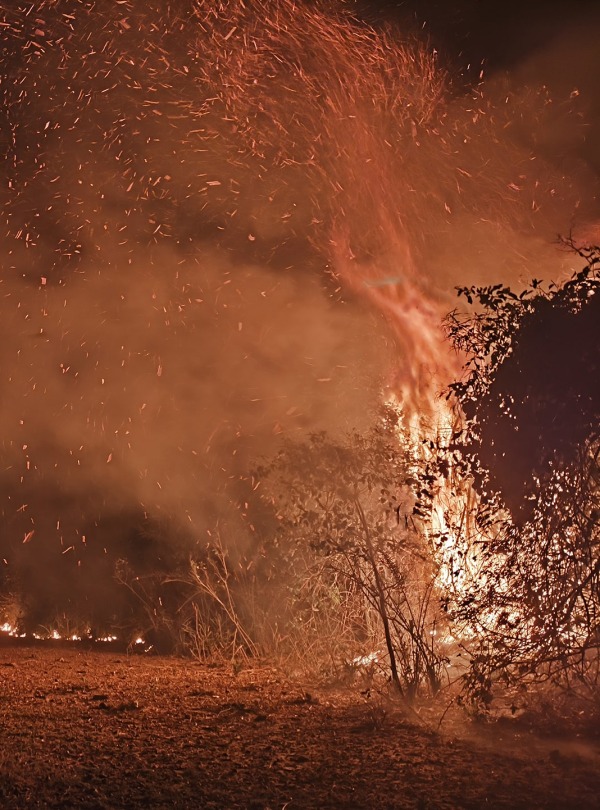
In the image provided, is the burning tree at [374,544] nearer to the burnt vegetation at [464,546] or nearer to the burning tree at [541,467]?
the burnt vegetation at [464,546]

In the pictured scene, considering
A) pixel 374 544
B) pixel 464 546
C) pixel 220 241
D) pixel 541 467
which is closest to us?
pixel 541 467

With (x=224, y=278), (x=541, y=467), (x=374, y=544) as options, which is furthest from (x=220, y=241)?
(x=541, y=467)

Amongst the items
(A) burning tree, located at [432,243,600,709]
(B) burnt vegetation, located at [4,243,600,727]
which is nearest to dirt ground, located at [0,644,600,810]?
(B) burnt vegetation, located at [4,243,600,727]

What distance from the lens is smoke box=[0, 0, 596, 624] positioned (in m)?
8.97

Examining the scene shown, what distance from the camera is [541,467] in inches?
178

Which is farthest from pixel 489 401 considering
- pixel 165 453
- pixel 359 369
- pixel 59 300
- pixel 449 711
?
pixel 59 300

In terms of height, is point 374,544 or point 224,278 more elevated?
point 224,278

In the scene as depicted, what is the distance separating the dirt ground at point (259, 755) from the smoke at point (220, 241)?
2984 mm

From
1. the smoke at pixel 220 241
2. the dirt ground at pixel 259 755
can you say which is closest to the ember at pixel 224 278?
the smoke at pixel 220 241

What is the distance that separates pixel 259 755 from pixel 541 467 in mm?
2116

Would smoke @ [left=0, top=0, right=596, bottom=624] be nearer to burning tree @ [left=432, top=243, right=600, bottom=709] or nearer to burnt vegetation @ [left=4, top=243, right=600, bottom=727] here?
burnt vegetation @ [left=4, top=243, right=600, bottom=727]

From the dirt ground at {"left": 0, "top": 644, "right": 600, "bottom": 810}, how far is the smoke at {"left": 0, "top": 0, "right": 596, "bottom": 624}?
298 centimetres

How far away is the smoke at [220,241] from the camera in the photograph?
8.97 meters

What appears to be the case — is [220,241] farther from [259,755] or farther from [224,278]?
[259,755]
